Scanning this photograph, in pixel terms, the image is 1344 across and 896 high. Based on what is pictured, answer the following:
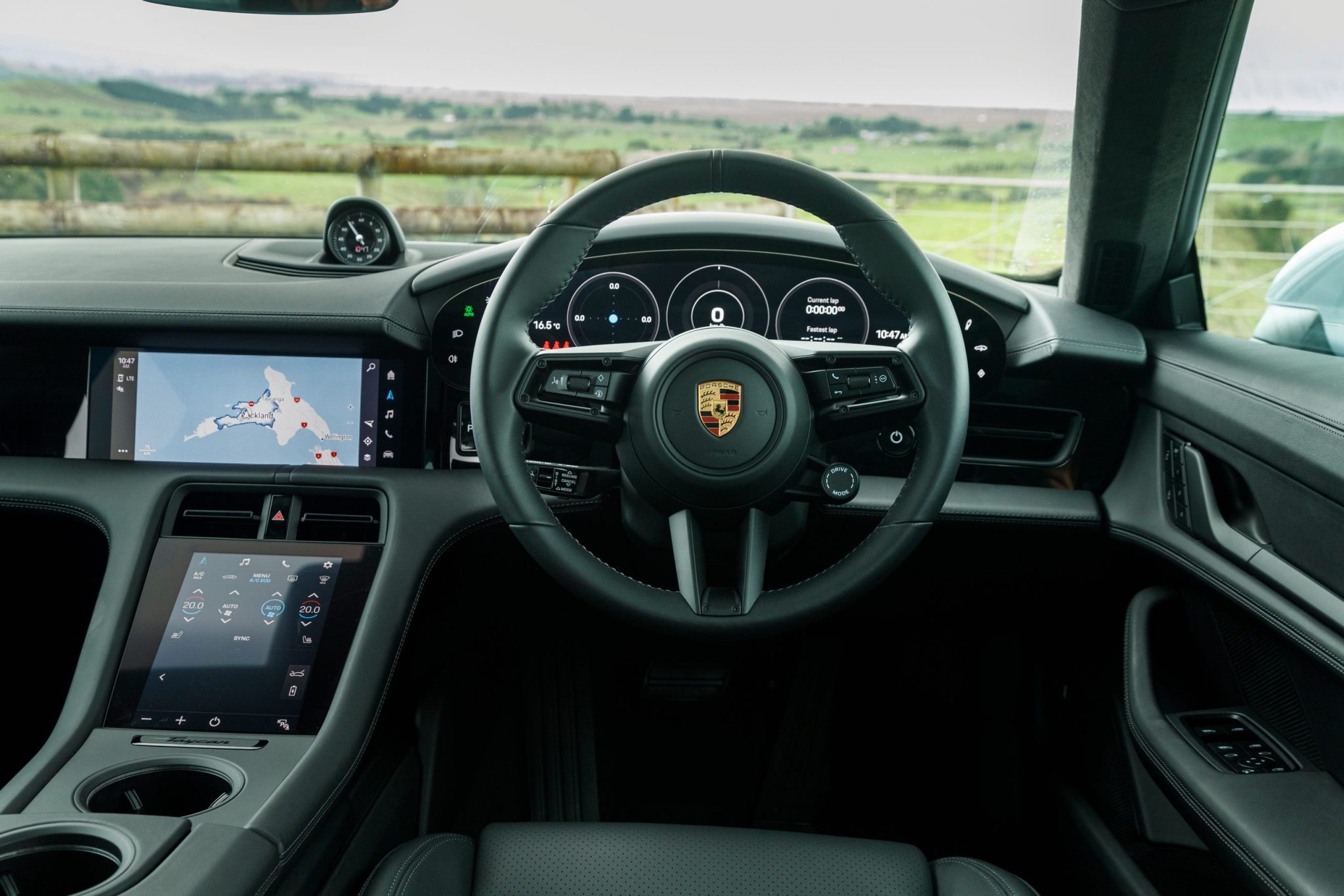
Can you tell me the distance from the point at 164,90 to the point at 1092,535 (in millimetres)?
2247

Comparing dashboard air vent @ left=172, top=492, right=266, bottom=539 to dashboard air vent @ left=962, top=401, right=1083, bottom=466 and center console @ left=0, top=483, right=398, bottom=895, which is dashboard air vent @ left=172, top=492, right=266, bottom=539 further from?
dashboard air vent @ left=962, top=401, right=1083, bottom=466

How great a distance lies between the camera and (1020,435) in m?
2.05

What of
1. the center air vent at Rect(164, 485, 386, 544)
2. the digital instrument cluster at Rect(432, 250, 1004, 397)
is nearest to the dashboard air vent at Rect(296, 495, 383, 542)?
the center air vent at Rect(164, 485, 386, 544)

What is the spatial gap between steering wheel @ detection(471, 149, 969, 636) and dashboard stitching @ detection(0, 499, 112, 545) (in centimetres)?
93

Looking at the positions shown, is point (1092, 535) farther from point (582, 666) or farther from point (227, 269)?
point (227, 269)

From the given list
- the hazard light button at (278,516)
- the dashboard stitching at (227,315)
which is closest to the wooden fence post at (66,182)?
the dashboard stitching at (227,315)

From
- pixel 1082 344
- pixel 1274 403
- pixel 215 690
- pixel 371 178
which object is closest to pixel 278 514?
pixel 215 690

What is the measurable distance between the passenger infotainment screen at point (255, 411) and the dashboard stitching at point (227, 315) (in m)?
0.09

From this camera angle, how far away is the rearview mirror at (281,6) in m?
1.80

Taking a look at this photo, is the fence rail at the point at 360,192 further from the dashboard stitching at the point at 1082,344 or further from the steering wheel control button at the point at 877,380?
the steering wheel control button at the point at 877,380

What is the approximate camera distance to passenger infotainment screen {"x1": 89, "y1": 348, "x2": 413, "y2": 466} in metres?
1.97

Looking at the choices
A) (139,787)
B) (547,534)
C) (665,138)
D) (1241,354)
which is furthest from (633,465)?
(1241,354)

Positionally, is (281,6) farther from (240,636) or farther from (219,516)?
(240,636)

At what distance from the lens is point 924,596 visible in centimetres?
224
